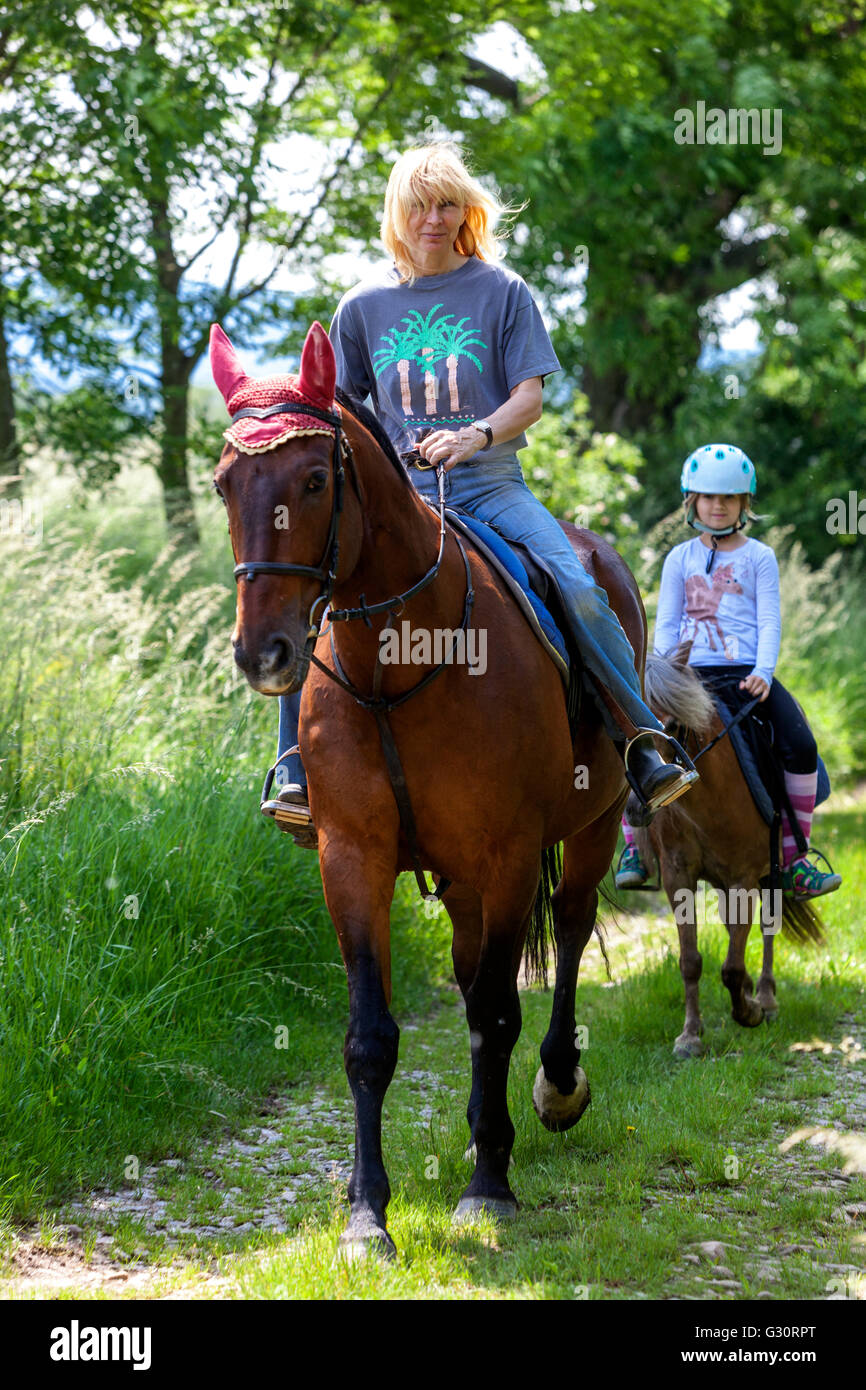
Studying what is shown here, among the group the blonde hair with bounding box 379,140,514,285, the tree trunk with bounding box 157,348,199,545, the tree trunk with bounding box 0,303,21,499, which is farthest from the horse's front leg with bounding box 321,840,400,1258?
the tree trunk with bounding box 0,303,21,499

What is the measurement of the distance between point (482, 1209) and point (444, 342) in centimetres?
269

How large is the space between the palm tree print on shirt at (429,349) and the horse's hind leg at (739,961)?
10.3 ft

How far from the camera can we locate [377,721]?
147 inches

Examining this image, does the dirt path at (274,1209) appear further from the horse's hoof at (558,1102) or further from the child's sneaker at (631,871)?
the child's sneaker at (631,871)

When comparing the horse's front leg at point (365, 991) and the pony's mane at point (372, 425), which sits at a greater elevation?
the pony's mane at point (372, 425)

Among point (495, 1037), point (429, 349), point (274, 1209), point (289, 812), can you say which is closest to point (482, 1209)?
point (495, 1037)

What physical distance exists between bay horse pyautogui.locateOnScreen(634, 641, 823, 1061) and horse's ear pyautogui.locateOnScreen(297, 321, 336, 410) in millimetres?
3027

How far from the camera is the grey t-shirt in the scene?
423 cm

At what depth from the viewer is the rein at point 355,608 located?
3.18m

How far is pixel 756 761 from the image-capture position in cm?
650

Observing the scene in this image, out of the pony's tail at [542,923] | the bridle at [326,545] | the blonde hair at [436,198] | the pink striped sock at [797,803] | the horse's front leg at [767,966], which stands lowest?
the horse's front leg at [767,966]

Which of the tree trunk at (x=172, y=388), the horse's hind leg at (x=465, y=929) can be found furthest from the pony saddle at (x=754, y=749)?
the tree trunk at (x=172, y=388)

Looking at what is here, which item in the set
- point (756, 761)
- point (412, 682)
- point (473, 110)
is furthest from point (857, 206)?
point (412, 682)

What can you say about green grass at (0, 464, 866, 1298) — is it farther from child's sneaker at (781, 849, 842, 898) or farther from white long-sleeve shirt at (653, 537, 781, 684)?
white long-sleeve shirt at (653, 537, 781, 684)
